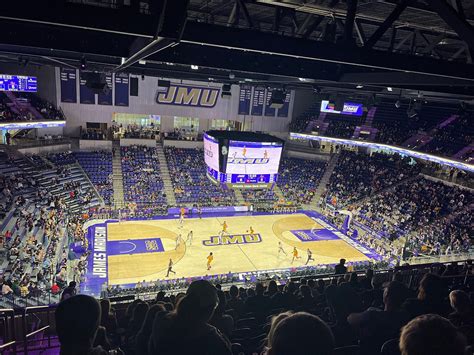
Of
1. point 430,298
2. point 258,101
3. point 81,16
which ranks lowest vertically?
point 258,101

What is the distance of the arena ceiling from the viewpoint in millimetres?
Result: 4059

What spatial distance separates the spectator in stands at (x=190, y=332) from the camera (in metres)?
2.73

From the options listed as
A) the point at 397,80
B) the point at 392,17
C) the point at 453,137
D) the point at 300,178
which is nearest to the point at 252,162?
the point at 397,80

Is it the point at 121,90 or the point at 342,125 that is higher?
the point at 121,90

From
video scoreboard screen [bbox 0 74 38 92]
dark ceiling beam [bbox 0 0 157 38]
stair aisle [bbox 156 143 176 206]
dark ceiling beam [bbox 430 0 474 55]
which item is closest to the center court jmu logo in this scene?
stair aisle [bbox 156 143 176 206]

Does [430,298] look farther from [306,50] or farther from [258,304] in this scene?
[306,50]

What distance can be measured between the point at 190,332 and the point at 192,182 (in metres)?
33.0

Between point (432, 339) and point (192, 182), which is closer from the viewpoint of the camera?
point (432, 339)

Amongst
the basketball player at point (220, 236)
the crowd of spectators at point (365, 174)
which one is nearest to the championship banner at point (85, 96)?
the basketball player at point (220, 236)

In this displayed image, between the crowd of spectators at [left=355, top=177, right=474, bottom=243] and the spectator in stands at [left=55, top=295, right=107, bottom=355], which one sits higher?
the spectator in stands at [left=55, top=295, right=107, bottom=355]

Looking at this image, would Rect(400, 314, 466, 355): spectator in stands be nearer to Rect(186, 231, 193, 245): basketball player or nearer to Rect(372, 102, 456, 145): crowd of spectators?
Rect(186, 231, 193, 245): basketball player

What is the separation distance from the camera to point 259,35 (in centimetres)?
505

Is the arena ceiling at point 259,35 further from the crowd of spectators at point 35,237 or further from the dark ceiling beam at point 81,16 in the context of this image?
the crowd of spectators at point 35,237

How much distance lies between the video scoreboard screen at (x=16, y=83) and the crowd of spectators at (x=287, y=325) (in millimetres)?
23623
